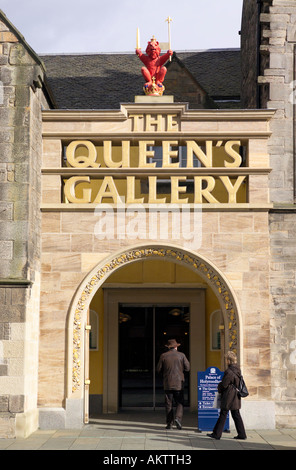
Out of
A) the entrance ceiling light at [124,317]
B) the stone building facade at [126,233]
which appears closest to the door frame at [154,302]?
the entrance ceiling light at [124,317]

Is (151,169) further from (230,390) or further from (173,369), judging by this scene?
(230,390)

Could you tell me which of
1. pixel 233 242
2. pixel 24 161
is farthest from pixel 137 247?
pixel 24 161

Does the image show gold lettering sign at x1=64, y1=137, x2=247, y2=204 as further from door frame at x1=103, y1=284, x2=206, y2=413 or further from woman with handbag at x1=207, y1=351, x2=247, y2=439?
woman with handbag at x1=207, y1=351, x2=247, y2=439

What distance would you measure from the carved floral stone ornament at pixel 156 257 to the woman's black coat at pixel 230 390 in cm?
125

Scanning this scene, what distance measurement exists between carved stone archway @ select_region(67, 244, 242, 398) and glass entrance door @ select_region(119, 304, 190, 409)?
3471mm

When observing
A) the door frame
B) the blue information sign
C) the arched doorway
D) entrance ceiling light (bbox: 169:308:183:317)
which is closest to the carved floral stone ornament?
the arched doorway

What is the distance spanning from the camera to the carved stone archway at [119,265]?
14.1 meters

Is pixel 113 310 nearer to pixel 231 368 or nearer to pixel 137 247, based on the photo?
pixel 137 247

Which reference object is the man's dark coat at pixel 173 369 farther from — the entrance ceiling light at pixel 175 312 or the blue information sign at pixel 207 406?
the entrance ceiling light at pixel 175 312

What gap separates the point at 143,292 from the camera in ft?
58.2

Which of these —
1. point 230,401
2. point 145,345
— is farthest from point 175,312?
point 230,401

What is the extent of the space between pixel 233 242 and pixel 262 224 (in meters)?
0.69

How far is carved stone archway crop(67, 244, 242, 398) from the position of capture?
46.4 feet

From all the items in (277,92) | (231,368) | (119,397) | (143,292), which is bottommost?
(119,397)
